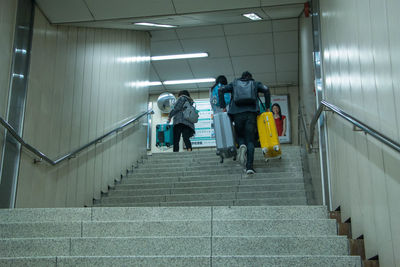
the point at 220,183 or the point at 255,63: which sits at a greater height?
the point at 255,63

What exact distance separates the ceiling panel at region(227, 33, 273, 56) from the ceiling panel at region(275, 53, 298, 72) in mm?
460

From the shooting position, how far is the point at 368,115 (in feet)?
11.6

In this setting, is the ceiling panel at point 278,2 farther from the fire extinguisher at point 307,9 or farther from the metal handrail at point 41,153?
the metal handrail at point 41,153

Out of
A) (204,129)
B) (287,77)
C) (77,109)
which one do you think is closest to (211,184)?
(77,109)

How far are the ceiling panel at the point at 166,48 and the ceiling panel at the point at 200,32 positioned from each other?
416 millimetres

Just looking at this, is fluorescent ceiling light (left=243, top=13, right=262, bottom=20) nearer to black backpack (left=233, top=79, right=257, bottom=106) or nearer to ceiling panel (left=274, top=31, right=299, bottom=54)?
ceiling panel (left=274, top=31, right=299, bottom=54)

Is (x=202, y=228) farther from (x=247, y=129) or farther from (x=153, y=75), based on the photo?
(x=153, y=75)

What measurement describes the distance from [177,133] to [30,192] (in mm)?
4043

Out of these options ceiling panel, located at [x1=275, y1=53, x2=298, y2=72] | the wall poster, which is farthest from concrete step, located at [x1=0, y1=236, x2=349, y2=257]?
the wall poster

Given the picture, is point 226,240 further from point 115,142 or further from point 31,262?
point 115,142

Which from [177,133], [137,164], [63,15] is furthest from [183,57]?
[63,15]

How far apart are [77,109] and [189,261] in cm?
424

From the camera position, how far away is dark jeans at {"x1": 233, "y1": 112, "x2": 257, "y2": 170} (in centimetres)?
679

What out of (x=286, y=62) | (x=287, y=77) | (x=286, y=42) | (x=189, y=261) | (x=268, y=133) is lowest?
(x=189, y=261)
